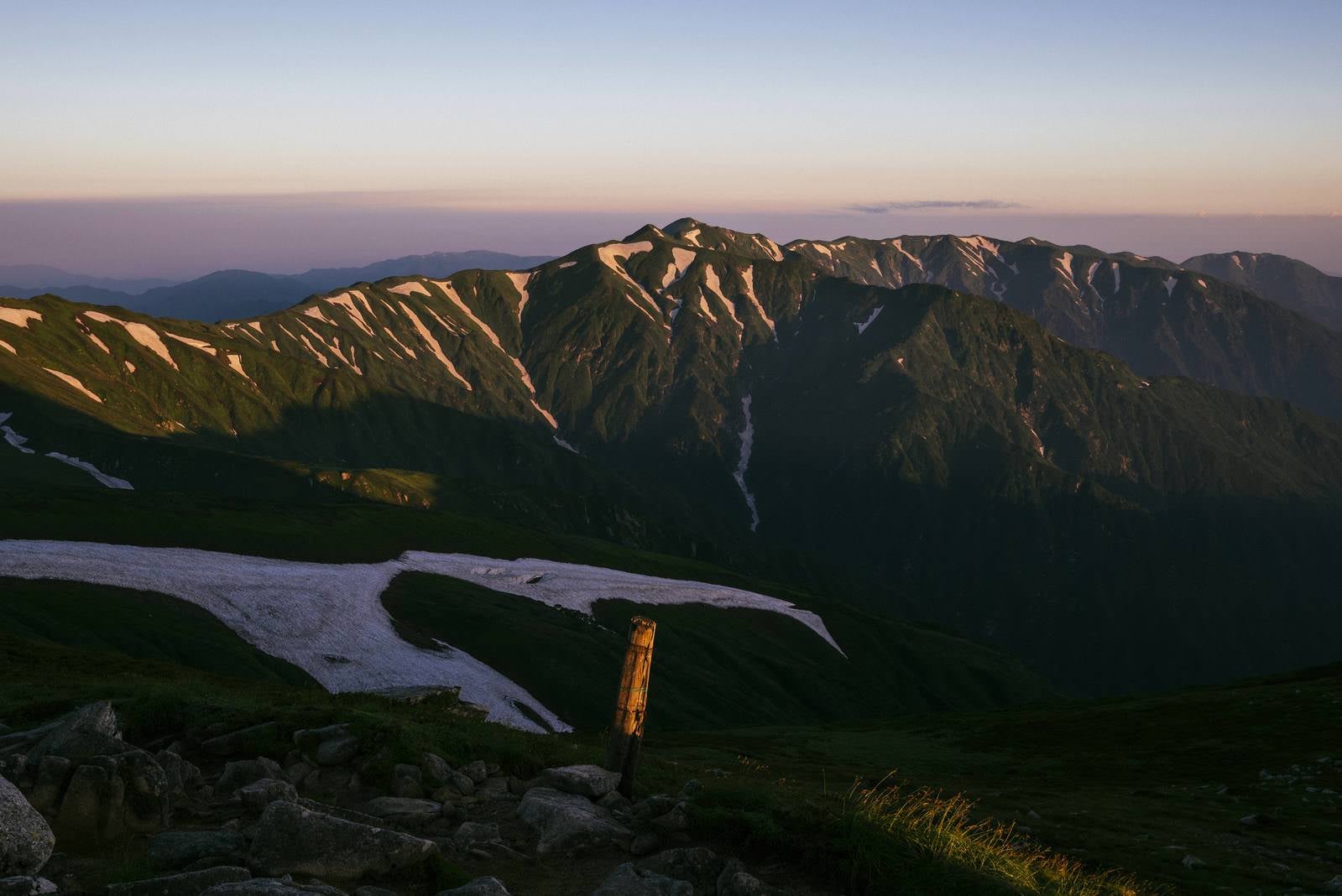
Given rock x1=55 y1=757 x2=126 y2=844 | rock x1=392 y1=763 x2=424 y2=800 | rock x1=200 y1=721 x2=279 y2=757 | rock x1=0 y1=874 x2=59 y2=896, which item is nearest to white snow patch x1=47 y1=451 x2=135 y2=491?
rock x1=200 y1=721 x2=279 y2=757

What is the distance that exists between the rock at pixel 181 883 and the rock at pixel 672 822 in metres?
8.78

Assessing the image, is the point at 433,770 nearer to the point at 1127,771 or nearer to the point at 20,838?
the point at 20,838

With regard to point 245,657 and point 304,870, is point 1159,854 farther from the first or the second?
point 245,657

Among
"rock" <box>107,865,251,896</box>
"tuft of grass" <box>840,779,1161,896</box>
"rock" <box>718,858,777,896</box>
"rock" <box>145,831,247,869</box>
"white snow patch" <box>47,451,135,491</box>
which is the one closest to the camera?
"rock" <box>107,865,251,896</box>

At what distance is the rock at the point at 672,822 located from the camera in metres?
21.4

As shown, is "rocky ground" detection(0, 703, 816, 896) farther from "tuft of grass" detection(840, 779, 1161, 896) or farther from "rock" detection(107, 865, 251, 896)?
"tuft of grass" detection(840, 779, 1161, 896)

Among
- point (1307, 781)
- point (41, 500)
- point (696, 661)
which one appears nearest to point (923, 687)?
point (696, 661)

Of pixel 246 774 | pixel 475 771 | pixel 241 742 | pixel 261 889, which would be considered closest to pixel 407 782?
pixel 475 771

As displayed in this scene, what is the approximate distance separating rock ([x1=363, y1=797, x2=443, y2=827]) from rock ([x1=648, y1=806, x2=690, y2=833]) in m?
4.85

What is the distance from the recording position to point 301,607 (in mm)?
90000

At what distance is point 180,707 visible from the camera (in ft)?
89.1

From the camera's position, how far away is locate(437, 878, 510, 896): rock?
16.9m

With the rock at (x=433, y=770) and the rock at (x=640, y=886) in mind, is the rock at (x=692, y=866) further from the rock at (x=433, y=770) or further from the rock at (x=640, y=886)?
the rock at (x=433, y=770)

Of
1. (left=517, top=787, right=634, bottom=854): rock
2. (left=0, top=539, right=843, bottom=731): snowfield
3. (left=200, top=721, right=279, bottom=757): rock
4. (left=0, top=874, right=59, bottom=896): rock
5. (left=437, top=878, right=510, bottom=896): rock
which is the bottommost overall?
(left=0, top=539, right=843, bottom=731): snowfield
